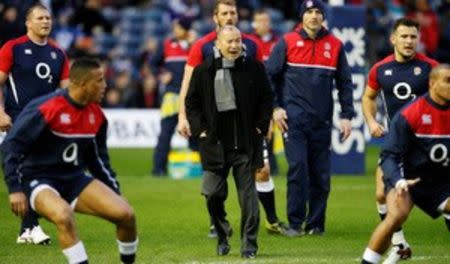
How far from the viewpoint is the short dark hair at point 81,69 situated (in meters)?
11.5

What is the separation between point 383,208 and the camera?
1420cm

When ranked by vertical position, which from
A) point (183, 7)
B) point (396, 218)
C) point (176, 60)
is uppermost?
point (396, 218)

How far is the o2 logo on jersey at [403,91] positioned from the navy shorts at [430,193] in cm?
237

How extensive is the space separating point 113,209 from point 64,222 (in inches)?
18.3

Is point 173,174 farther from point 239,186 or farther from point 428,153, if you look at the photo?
point 428,153

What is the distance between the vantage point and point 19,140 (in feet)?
37.9

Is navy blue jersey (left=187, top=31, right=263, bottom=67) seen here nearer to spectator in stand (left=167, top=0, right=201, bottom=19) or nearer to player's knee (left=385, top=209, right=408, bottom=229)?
player's knee (left=385, top=209, right=408, bottom=229)

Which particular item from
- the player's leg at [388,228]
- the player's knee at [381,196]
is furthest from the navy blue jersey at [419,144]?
the player's knee at [381,196]

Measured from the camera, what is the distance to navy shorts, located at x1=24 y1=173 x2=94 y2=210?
38.3 ft

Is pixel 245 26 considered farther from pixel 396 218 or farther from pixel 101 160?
pixel 396 218

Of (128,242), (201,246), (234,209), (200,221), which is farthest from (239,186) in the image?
(234,209)

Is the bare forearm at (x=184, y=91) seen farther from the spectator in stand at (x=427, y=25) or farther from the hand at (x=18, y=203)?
the spectator in stand at (x=427, y=25)

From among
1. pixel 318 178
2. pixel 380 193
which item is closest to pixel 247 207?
pixel 380 193

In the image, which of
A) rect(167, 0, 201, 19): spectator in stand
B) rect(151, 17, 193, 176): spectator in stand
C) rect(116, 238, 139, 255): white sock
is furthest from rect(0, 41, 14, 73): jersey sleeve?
rect(167, 0, 201, 19): spectator in stand
